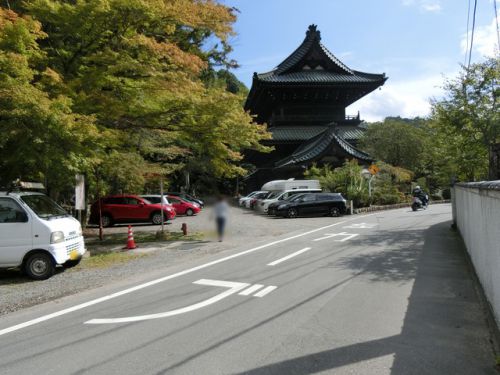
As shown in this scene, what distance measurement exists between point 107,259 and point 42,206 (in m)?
2.53

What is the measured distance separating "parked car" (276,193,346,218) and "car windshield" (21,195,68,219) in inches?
602

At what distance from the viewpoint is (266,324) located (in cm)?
504

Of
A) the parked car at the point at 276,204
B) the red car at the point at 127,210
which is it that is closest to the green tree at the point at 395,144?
the parked car at the point at 276,204

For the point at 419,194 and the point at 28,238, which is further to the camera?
the point at 419,194

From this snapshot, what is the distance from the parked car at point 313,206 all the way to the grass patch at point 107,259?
12891mm

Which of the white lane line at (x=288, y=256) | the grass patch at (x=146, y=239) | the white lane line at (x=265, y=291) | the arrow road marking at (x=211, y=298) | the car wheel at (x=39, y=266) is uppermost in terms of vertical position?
the car wheel at (x=39, y=266)

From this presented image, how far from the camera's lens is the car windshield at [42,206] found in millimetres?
8633

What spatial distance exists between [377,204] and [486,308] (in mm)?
25147

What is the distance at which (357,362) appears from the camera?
12.9ft

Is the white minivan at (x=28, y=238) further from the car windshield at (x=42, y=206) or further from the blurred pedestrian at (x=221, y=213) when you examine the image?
the blurred pedestrian at (x=221, y=213)

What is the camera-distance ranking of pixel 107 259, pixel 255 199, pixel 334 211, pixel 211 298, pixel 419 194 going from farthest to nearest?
pixel 255 199 < pixel 419 194 < pixel 334 211 < pixel 107 259 < pixel 211 298

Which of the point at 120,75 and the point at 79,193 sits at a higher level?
the point at 120,75

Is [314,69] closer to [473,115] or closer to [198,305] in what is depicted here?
[473,115]

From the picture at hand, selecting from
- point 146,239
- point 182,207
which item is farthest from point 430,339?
point 182,207
